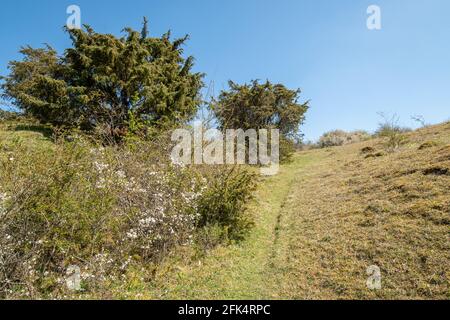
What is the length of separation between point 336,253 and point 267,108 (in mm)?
18035

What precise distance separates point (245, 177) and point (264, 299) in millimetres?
4267

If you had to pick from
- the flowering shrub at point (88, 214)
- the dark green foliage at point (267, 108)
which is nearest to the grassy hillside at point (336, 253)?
the flowering shrub at point (88, 214)

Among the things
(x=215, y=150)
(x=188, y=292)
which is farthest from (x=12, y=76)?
(x=188, y=292)

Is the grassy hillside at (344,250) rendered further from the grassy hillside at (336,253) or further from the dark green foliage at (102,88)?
the dark green foliage at (102,88)

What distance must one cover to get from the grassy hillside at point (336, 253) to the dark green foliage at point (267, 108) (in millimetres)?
11534

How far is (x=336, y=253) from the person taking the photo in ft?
22.6

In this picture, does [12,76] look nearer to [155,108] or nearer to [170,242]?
[155,108]

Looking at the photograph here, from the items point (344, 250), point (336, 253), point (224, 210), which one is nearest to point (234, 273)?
point (224, 210)

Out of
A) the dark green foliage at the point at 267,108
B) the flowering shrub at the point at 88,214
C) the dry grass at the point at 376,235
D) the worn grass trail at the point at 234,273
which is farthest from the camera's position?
the dark green foliage at the point at 267,108

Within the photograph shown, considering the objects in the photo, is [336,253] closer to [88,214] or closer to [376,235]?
[376,235]

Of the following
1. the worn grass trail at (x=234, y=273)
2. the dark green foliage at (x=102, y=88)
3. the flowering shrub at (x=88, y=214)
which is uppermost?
the dark green foliage at (x=102, y=88)

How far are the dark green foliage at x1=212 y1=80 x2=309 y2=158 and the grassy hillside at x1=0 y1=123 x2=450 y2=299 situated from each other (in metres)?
11.5

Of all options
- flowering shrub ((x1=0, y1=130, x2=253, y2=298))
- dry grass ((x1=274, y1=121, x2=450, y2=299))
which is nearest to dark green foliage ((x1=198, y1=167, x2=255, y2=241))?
flowering shrub ((x1=0, y1=130, x2=253, y2=298))

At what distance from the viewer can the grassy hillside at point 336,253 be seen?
548cm
